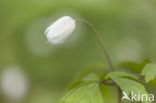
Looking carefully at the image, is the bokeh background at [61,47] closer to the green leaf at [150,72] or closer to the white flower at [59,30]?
the white flower at [59,30]

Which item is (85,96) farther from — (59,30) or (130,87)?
(59,30)

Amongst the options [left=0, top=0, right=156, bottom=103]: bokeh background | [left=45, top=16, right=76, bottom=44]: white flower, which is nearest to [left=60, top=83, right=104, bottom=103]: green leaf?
[left=45, top=16, right=76, bottom=44]: white flower

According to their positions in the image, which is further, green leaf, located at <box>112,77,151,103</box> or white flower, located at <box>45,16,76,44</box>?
white flower, located at <box>45,16,76,44</box>

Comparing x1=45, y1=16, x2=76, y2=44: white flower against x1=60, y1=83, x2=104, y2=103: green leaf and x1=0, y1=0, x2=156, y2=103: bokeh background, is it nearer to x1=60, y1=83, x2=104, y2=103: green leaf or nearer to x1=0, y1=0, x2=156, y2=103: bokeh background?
x1=60, y1=83, x2=104, y2=103: green leaf

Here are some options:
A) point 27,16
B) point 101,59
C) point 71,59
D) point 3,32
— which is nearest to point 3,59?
point 3,32

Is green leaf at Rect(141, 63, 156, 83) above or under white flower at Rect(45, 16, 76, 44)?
under

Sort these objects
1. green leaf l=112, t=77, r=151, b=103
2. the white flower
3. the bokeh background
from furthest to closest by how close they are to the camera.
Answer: the bokeh background, the white flower, green leaf l=112, t=77, r=151, b=103

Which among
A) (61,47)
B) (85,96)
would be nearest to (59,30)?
(85,96)

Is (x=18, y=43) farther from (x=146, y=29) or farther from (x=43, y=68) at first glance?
(x=146, y=29)

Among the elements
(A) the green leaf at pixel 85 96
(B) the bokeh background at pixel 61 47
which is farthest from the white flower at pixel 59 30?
(B) the bokeh background at pixel 61 47
